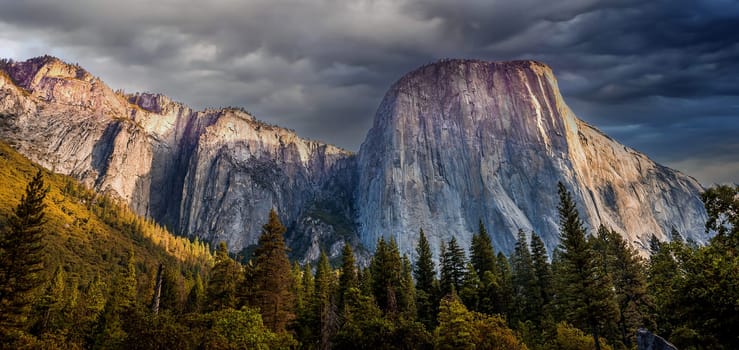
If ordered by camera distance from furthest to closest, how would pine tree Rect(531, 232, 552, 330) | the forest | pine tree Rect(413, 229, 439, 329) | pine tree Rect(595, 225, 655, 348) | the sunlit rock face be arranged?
the sunlit rock face
pine tree Rect(413, 229, 439, 329)
pine tree Rect(531, 232, 552, 330)
pine tree Rect(595, 225, 655, 348)
the forest

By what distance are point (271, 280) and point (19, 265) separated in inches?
761

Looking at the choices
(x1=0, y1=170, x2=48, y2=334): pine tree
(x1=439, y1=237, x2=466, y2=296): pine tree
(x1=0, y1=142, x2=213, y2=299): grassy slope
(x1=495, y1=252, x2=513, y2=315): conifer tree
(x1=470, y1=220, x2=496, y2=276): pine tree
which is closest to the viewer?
(x1=0, y1=170, x2=48, y2=334): pine tree

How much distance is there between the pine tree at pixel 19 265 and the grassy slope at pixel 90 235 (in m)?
86.6

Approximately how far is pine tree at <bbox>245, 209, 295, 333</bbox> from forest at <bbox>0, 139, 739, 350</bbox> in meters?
0.13

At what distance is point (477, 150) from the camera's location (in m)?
192

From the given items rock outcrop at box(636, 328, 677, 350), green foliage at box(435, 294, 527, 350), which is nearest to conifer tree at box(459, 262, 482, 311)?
green foliage at box(435, 294, 527, 350)

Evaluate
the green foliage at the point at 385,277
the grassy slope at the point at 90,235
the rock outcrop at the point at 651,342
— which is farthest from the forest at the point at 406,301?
the grassy slope at the point at 90,235

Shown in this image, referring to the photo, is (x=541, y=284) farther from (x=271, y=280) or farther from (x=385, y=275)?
(x=271, y=280)

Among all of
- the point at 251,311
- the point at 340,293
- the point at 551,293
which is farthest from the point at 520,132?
the point at 251,311

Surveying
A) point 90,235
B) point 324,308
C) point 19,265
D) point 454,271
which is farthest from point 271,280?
point 90,235

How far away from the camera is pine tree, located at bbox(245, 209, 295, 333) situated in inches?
1569

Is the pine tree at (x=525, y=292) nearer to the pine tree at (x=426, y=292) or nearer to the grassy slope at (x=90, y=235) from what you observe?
the pine tree at (x=426, y=292)

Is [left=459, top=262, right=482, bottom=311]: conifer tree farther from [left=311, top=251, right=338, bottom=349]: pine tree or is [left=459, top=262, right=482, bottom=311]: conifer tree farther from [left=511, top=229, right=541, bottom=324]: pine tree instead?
[left=311, top=251, right=338, bottom=349]: pine tree

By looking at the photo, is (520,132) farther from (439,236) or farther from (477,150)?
(439,236)
